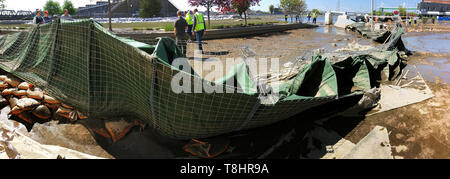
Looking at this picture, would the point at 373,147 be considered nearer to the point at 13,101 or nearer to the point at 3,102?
the point at 13,101

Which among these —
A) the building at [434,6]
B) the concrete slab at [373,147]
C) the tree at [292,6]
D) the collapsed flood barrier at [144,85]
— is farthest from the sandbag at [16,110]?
the building at [434,6]

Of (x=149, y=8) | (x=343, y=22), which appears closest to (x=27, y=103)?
(x=343, y=22)

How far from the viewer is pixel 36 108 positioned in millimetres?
4395

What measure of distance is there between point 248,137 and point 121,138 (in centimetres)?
181

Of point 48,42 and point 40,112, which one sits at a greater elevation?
point 48,42

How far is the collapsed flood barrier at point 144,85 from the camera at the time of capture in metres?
3.01

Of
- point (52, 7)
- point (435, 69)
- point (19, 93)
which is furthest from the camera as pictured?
point (52, 7)

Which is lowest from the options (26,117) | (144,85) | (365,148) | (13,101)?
(365,148)

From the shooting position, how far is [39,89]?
5035 millimetres

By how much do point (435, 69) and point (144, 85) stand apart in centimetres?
823

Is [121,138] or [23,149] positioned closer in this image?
[23,149]

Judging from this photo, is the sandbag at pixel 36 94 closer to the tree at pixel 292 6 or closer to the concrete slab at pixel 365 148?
the concrete slab at pixel 365 148

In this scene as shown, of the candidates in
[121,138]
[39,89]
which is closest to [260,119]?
[121,138]
